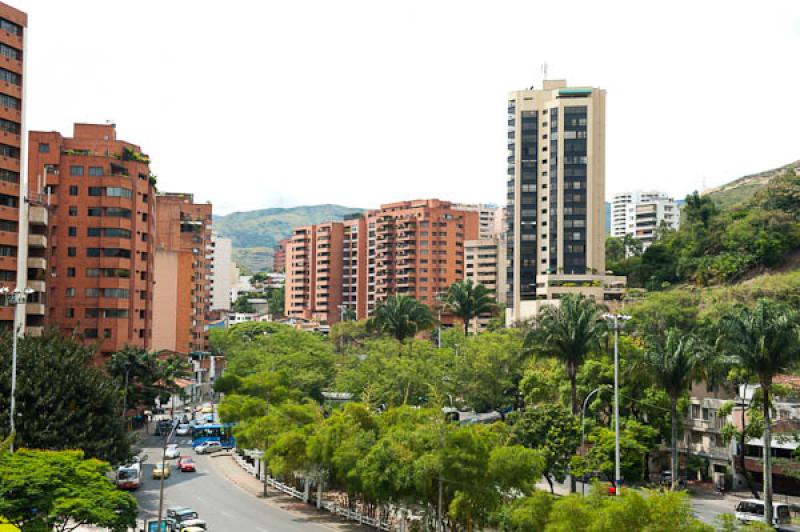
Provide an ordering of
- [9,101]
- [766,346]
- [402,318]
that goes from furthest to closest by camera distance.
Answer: [402,318] < [9,101] < [766,346]

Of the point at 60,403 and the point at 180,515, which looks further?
the point at 60,403

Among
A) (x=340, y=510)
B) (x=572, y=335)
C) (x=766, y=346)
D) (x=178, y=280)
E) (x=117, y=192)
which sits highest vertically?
(x=117, y=192)

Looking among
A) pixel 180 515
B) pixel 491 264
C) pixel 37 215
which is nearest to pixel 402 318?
pixel 37 215

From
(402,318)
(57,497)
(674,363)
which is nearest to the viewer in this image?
(57,497)

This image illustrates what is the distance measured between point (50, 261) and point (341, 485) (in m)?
49.2

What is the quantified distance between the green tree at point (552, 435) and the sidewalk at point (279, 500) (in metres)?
13.7

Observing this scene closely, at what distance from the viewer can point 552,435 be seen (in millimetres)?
57844

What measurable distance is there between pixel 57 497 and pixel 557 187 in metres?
102

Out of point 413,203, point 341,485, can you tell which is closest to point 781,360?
point 341,485

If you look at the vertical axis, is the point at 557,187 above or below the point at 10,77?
below

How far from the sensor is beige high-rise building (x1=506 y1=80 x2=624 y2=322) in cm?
12825

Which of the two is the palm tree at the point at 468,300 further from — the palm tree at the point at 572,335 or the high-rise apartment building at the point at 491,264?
the palm tree at the point at 572,335

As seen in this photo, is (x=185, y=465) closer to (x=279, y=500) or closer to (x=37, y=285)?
(x=279, y=500)

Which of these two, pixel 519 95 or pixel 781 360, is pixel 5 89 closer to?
pixel 781 360
